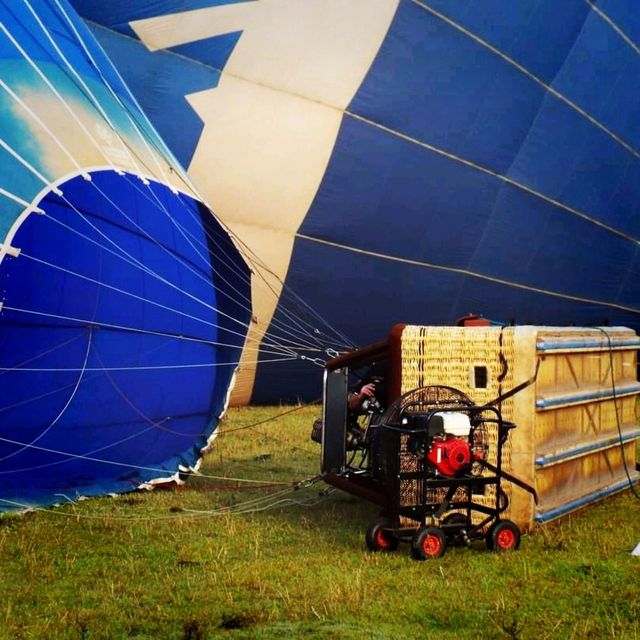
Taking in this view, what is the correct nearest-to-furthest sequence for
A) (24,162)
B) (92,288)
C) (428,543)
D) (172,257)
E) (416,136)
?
(428,543)
(24,162)
(92,288)
(172,257)
(416,136)

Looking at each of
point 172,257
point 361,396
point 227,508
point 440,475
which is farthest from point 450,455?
point 172,257

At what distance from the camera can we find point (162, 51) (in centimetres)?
963

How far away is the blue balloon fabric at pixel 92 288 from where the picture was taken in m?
6.18

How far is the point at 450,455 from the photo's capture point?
520 centimetres

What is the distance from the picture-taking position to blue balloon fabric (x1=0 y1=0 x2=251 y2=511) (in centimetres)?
618

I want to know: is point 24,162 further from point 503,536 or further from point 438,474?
point 503,536

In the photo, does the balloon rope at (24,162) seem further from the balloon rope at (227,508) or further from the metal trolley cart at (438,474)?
the metal trolley cart at (438,474)

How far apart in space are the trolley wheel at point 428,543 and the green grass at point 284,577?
5 centimetres

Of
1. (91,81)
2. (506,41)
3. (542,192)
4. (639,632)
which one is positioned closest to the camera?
(639,632)

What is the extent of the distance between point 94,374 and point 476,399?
230 cm

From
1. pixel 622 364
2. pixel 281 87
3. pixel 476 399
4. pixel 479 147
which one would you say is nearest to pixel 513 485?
pixel 476 399

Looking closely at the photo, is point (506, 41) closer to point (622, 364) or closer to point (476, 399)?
point (622, 364)

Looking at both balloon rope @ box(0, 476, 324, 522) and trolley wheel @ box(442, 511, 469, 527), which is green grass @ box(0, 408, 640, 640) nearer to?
balloon rope @ box(0, 476, 324, 522)

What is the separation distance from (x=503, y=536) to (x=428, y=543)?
408mm
